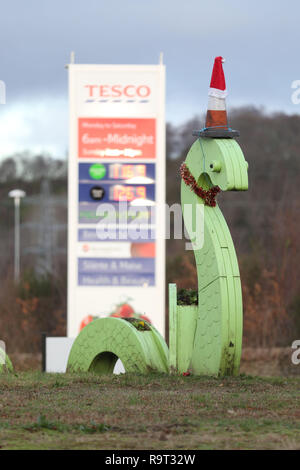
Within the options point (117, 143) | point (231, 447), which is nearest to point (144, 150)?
point (117, 143)

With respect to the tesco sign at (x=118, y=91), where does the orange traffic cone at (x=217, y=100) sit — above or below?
below

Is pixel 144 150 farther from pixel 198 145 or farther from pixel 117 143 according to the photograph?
pixel 198 145

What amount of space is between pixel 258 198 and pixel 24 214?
20.7 m

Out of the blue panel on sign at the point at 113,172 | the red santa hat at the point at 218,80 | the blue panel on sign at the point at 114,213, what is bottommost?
the blue panel on sign at the point at 114,213

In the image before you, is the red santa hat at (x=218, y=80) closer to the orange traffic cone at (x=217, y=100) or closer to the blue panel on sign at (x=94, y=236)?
the orange traffic cone at (x=217, y=100)

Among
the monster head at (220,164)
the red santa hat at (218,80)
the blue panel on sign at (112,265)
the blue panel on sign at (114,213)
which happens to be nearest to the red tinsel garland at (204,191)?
the monster head at (220,164)

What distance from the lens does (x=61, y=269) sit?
1112 inches

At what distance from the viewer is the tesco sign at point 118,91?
723 inches

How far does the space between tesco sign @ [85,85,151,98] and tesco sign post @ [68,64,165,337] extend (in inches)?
0.8

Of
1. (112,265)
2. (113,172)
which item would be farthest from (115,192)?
(112,265)

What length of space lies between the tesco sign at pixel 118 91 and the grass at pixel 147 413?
9.88 m

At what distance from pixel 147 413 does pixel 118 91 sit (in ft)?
40.1

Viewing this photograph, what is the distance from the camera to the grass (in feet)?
19.6

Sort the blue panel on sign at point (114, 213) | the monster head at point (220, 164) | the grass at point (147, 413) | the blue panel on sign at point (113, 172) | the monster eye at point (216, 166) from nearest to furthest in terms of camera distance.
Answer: the grass at point (147, 413)
the monster head at point (220, 164)
the monster eye at point (216, 166)
the blue panel on sign at point (114, 213)
the blue panel on sign at point (113, 172)
